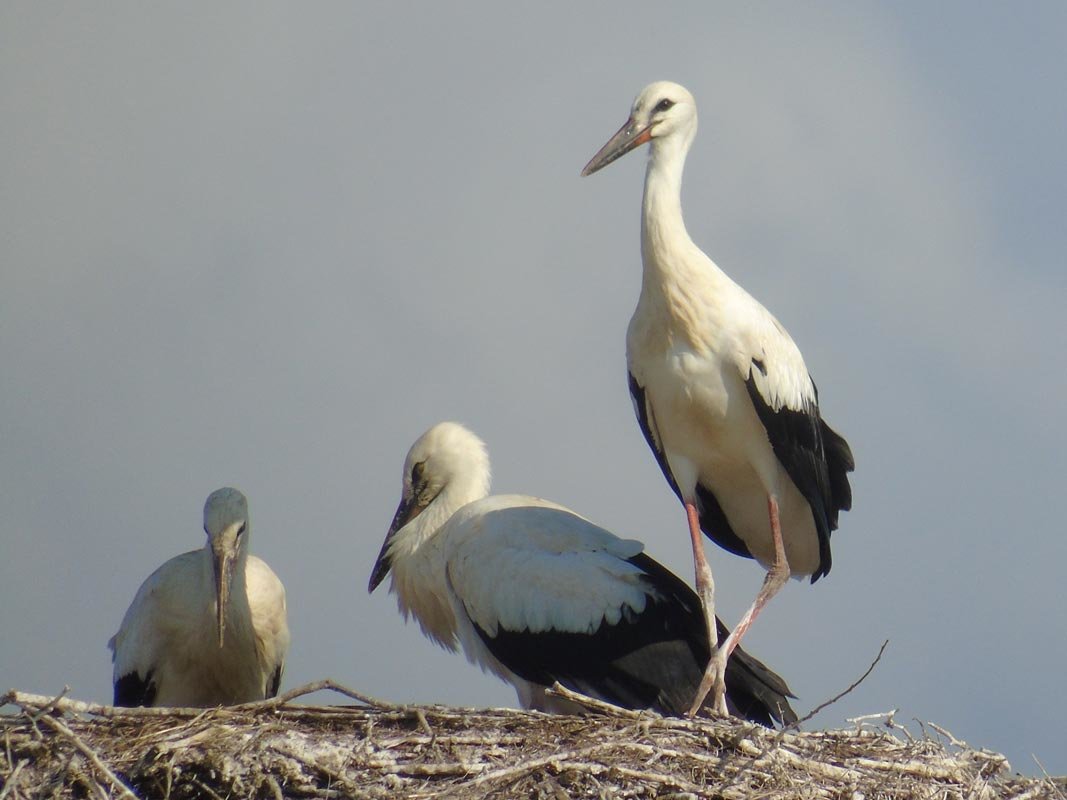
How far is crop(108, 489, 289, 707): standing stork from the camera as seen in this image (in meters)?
9.55

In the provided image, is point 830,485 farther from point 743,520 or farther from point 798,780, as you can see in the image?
point 798,780

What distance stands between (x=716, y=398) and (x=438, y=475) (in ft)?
6.70

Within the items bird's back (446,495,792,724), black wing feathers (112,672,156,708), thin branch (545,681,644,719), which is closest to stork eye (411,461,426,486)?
bird's back (446,495,792,724)

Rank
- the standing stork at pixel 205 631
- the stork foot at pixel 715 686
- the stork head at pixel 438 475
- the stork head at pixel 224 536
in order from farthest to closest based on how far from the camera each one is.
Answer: the stork head at pixel 438 475
the standing stork at pixel 205 631
the stork head at pixel 224 536
the stork foot at pixel 715 686

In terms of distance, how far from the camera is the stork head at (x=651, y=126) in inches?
362

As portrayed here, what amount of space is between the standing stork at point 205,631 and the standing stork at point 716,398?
2.12 meters

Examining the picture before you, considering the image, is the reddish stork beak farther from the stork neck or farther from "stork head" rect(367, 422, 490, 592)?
"stork head" rect(367, 422, 490, 592)

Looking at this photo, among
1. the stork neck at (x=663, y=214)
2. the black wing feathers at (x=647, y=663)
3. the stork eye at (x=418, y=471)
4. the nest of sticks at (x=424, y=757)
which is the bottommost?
the nest of sticks at (x=424, y=757)

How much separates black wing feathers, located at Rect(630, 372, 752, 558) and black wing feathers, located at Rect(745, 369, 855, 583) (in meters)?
0.44

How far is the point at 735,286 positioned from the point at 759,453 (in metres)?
0.76

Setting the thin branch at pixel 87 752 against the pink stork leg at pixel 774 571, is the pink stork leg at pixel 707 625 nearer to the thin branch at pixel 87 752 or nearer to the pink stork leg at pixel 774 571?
the pink stork leg at pixel 774 571


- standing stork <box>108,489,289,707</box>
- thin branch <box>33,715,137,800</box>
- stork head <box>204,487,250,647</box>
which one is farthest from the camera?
standing stork <box>108,489,289,707</box>

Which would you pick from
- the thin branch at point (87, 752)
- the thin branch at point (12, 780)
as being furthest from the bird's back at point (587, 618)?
the thin branch at point (12, 780)

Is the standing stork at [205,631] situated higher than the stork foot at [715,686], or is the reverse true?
the standing stork at [205,631]
